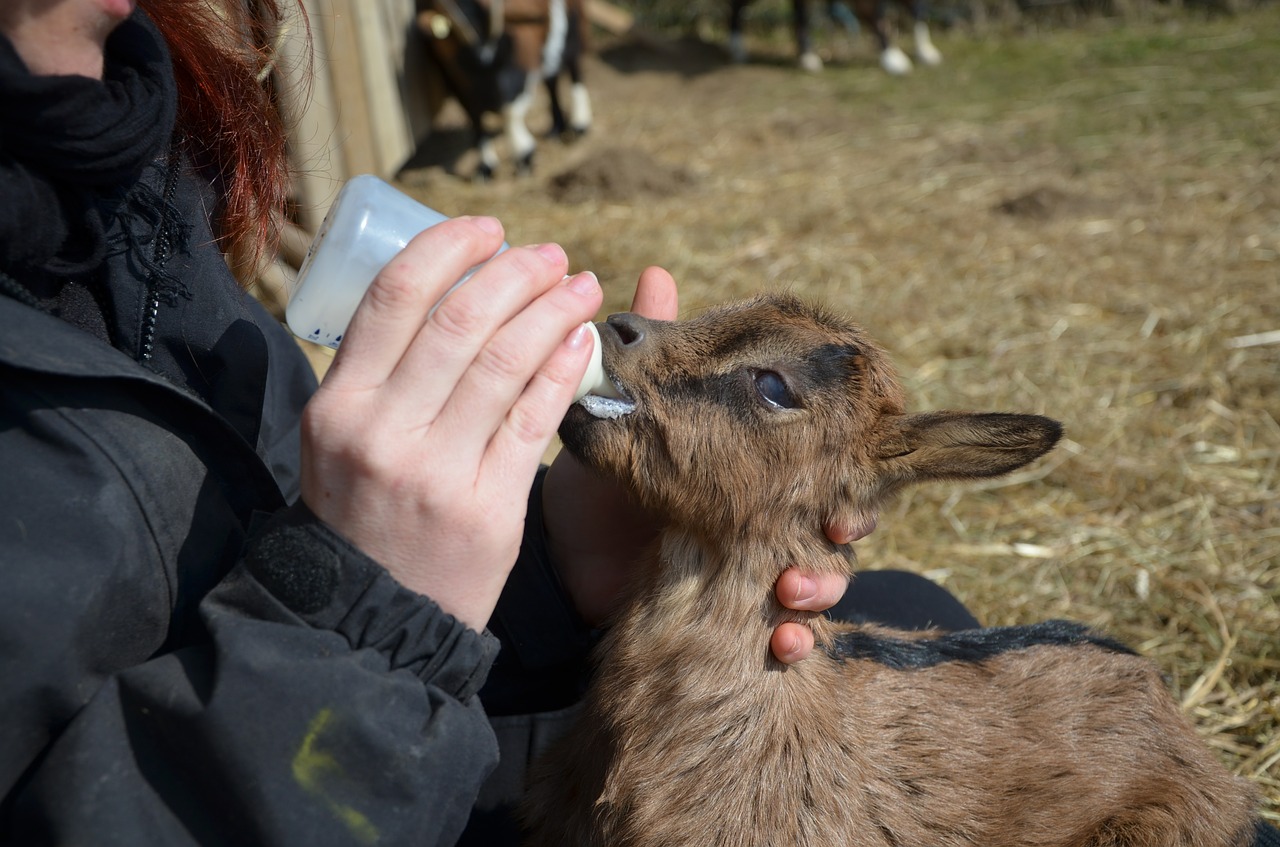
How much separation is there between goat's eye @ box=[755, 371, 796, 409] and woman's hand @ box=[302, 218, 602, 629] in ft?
2.75

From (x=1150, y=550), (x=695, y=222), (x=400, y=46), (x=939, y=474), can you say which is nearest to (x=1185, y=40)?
(x=695, y=222)

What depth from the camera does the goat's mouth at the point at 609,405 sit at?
2180mm

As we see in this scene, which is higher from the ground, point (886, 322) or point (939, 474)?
point (939, 474)

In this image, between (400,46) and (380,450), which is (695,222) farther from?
(380,450)

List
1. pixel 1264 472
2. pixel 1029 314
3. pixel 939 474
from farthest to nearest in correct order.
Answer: pixel 1029 314
pixel 1264 472
pixel 939 474

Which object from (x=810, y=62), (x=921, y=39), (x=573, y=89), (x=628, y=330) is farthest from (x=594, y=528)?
(x=921, y=39)

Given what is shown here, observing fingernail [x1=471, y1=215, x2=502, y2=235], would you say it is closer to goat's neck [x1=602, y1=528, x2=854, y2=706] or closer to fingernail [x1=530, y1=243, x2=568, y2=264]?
fingernail [x1=530, y1=243, x2=568, y2=264]

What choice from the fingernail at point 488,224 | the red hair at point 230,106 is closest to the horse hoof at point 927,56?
the red hair at point 230,106

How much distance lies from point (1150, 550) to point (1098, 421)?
3.22 feet

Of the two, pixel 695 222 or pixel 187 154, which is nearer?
pixel 187 154

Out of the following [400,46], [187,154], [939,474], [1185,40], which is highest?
[187,154]

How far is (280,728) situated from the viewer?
1.31 meters

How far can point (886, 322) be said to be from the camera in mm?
5816

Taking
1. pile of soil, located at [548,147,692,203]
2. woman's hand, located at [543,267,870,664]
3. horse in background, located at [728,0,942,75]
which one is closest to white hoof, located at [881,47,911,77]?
horse in background, located at [728,0,942,75]
